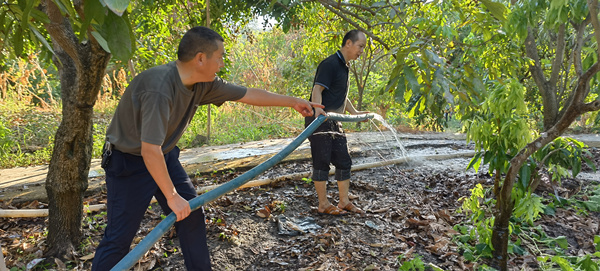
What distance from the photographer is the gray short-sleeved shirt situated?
1.72 metres

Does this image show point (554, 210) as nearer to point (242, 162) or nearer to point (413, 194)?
point (413, 194)

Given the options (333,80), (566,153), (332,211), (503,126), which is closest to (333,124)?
(333,80)

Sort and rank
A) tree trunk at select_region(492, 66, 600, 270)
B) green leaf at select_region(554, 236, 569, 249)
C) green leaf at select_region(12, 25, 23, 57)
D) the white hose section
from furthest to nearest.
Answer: the white hose section
green leaf at select_region(554, 236, 569, 249)
tree trunk at select_region(492, 66, 600, 270)
green leaf at select_region(12, 25, 23, 57)

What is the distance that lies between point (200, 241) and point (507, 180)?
1.84 metres

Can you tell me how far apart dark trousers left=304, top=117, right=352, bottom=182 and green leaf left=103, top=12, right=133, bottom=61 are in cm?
236

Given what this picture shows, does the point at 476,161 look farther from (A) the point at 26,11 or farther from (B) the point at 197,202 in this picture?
(A) the point at 26,11

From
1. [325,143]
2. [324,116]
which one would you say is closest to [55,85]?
[325,143]

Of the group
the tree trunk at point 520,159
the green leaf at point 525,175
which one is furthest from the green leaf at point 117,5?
the green leaf at point 525,175

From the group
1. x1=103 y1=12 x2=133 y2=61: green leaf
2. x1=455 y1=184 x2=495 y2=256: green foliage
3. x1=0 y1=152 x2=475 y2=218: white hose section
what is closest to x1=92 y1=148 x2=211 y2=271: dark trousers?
x1=103 y1=12 x2=133 y2=61: green leaf

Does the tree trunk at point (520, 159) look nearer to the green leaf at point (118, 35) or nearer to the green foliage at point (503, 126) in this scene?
the green foliage at point (503, 126)

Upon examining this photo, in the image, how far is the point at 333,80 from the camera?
342 centimetres

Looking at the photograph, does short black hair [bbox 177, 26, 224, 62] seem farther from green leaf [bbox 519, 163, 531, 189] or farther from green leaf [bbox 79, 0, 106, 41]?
green leaf [bbox 519, 163, 531, 189]

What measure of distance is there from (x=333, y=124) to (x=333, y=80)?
372mm

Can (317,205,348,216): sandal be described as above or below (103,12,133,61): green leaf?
below
